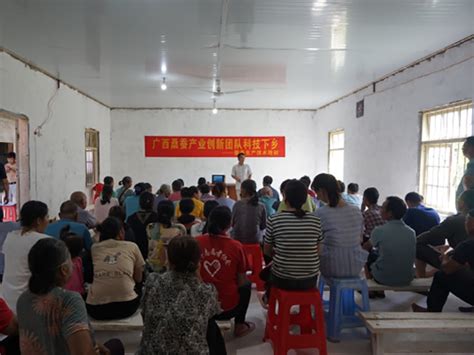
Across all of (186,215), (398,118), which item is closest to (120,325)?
(186,215)

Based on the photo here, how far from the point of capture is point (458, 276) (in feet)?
8.39

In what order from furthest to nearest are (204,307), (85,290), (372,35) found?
(372,35) → (85,290) → (204,307)

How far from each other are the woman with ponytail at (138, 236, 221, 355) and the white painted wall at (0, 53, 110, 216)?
13.7 feet

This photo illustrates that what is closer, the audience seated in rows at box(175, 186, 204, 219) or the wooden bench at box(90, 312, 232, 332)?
the wooden bench at box(90, 312, 232, 332)

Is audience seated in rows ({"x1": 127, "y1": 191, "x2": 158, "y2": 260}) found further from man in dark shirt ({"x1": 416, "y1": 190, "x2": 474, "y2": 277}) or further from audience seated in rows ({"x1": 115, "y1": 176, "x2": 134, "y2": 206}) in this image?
man in dark shirt ({"x1": 416, "y1": 190, "x2": 474, "y2": 277})

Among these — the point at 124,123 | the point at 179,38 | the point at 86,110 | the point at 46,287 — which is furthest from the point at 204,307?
the point at 124,123

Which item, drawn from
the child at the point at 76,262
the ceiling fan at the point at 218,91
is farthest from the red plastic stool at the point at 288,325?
the ceiling fan at the point at 218,91

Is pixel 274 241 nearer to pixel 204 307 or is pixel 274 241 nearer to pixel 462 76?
pixel 204 307

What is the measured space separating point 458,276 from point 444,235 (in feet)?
2.12

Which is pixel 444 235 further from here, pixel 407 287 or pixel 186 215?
pixel 186 215

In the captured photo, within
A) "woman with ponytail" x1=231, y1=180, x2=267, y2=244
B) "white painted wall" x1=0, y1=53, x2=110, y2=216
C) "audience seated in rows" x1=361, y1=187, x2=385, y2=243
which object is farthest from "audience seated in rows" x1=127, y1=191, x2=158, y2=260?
"white painted wall" x1=0, y1=53, x2=110, y2=216

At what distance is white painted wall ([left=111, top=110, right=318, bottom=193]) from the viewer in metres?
10.1

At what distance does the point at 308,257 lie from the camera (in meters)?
2.29

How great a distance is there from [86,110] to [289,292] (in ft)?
23.5
